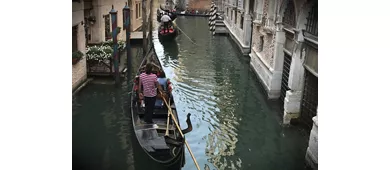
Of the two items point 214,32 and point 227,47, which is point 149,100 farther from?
point 214,32

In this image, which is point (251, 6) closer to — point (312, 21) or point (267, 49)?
point (267, 49)

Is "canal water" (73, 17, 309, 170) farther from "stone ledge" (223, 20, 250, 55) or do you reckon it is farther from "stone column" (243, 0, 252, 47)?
"stone column" (243, 0, 252, 47)

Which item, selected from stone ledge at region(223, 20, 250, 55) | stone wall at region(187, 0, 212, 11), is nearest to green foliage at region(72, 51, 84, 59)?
stone ledge at region(223, 20, 250, 55)

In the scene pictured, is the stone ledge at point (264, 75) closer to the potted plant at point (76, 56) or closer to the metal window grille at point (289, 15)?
the metal window grille at point (289, 15)

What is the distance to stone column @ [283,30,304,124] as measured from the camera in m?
5.75

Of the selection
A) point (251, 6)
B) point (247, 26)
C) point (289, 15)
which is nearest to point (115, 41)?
point (289, 15)

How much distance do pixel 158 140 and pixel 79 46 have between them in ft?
13.5

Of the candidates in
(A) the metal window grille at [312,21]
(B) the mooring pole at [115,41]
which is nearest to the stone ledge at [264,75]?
(A) the metal window grille at [312,21]

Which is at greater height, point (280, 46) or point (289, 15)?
point (289, 15)

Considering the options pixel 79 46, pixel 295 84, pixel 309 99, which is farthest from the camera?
pixel 79 46

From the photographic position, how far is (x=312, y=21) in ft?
17.4

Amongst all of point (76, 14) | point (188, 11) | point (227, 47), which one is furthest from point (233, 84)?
point (188, 11)

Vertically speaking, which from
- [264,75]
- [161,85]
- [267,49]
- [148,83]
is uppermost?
[267,49]

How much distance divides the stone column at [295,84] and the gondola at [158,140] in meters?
1.92
